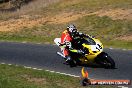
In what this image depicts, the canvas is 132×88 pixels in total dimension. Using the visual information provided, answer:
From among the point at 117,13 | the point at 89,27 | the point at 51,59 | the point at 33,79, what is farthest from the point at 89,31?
the point at 33,79

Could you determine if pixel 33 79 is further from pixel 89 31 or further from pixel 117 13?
pixel 117 13

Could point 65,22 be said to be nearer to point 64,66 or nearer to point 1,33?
point 1,33

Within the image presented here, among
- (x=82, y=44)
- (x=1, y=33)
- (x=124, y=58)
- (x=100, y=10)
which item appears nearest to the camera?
(x=82, y=44)

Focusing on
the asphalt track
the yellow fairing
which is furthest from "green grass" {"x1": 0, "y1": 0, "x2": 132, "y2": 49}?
the yellow fairing

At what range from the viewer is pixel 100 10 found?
137 ft

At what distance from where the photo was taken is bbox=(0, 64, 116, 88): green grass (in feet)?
49.6

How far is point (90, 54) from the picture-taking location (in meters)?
18.7

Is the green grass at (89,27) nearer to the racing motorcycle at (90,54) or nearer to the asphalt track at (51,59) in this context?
the asphalt track at (51,59)

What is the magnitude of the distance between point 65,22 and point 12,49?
14.1 metres

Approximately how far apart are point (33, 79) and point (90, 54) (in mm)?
3578

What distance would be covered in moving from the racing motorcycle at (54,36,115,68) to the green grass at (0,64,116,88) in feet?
7.61

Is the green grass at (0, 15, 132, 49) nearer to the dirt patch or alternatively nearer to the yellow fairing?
the dirt patch

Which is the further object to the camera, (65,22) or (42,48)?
(65,22)

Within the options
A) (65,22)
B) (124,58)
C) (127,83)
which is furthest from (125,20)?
(127,83)
